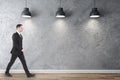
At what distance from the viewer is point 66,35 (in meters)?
6.46

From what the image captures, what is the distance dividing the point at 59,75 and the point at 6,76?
1483 millimetres

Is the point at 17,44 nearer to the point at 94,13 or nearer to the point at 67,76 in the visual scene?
the point at 67,76

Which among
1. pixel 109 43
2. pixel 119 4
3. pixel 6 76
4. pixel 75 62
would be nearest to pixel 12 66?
pixel 6 76

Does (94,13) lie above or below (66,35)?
above

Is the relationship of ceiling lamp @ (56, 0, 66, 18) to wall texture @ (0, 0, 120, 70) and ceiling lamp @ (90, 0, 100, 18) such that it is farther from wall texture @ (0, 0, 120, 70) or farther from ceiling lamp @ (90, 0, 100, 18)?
ceiling lamp @ (90, 0, 100, 18)

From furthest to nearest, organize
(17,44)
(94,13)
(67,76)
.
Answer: (94,13) < (67,76) < (17,44)

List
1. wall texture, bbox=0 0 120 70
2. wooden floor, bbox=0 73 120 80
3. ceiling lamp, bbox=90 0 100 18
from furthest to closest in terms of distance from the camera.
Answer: wall texture, bbox=0 0 120 70
ceiling lamp, bbox=90 0 100 18
wooden floor, bbox=0 73 120 80

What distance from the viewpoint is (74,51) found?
21.3 ft

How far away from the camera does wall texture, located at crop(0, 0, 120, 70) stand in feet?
21.0

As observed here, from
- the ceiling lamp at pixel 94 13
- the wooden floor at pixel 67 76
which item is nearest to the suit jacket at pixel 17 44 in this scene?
the wooden floor at pixel 67 76

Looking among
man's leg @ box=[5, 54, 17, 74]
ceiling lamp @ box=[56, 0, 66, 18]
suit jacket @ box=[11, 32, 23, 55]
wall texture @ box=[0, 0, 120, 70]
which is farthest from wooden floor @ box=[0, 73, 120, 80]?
ceiling lamp @ box=[56, 0, 66, 18]

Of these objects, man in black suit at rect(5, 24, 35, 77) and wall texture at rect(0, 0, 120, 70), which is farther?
wall texture at rect(0, 0, 120, 70)

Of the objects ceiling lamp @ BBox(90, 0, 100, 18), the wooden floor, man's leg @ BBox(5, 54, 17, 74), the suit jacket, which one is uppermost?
ceiling lamp @ BBox(90, 0, 100, 18)

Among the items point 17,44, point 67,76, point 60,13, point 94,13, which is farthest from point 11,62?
point 94,13
